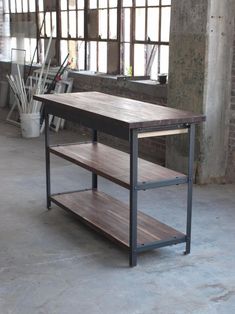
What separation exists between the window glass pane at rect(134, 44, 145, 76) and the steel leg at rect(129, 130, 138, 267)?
3723 mm

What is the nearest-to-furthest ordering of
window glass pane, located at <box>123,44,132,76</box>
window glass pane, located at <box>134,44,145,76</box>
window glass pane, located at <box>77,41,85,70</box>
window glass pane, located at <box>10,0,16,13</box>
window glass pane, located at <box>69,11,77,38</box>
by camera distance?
window glass pane, located at <box>134,44,145,76</box> < window glass pane, located at <box>123,44,132,76</box> < window glass pane, located at <box>77,41,85,70</box> < window glass pane, located at <box>69,11,77,38</box> < window glass pane, located at <box>10,0,16,13</box>

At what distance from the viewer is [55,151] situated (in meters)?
4.21

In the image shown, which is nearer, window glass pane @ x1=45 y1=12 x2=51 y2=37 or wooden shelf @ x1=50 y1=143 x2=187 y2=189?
wooden shelf @ x1=50 y1=143 x2=187 y2=189

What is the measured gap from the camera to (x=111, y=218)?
12.6ft

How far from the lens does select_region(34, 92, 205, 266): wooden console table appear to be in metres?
3.17

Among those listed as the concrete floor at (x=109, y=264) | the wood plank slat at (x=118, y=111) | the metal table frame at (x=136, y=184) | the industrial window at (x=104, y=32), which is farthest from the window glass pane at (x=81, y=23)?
the metal table frame at (x=136, y=184)

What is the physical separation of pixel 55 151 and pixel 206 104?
1.57m

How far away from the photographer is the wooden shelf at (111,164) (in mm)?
3340

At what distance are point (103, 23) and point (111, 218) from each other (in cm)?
420

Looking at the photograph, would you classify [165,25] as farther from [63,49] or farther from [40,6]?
[40,6]

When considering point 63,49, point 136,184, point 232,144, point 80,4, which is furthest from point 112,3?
point 136,184

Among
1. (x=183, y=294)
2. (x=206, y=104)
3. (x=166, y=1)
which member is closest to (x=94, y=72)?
(x=166, y=1)

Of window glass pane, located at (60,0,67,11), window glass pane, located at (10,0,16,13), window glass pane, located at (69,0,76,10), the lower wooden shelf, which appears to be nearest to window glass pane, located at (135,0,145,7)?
window glass pane, located at (69,0,76,10)

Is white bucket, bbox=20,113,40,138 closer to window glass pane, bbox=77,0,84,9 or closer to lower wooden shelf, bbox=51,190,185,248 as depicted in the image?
window glass pane, bbox=77,0,84,9
